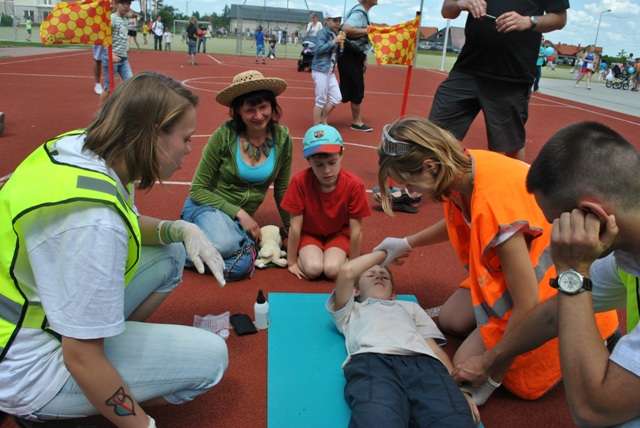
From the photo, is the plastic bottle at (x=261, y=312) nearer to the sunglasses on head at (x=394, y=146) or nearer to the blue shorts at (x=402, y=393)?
the blue shorts at (x=402, y=393)

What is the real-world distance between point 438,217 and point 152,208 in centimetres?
268

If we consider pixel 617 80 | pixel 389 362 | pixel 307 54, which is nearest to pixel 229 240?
pixel 389 362

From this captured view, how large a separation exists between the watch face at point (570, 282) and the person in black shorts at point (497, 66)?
8.52 feet

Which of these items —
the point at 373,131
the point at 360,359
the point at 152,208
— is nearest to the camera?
the point at 360,359

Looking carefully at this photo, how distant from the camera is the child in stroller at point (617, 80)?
25.9 m

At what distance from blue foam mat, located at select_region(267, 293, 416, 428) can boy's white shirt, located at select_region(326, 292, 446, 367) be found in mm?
113

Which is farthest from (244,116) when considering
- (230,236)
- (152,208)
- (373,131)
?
(373,131)

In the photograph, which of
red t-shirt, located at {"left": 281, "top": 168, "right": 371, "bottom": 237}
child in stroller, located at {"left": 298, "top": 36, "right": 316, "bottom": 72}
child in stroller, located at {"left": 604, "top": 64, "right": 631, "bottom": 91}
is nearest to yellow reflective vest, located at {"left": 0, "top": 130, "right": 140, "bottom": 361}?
red t-shirt, located at {"left": 281, "top": 168, "right": 371, "bottom": 237}

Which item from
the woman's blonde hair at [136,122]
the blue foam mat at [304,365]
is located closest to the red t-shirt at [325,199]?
the blue foam mat at [304,365]

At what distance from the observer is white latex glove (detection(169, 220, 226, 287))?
2254mm

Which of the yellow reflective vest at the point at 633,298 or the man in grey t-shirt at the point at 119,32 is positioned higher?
the man in grey t-shirt at the point at 119,32

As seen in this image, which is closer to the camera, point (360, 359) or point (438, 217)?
point (360, 359)

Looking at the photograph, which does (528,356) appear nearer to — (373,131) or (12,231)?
(12,231)

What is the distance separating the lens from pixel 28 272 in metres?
1.57
